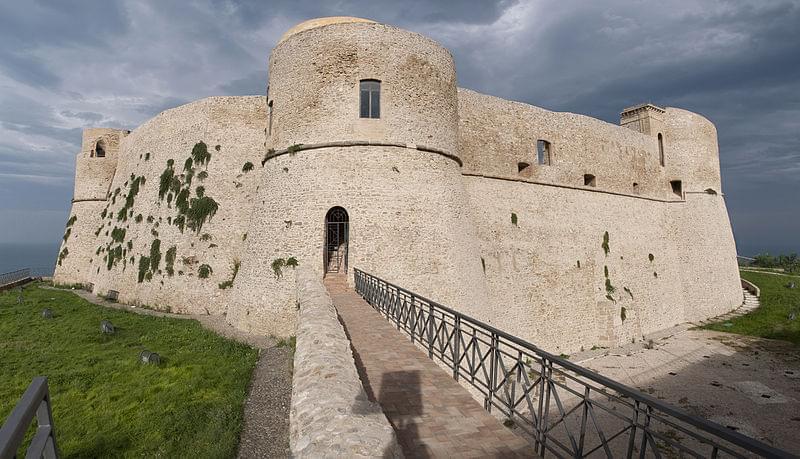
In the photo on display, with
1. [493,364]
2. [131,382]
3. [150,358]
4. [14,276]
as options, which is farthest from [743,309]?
[14,276]

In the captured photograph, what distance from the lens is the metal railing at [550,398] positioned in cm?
300

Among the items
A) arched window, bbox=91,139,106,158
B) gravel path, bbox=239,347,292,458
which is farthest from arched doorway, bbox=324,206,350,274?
arched window, bbox=91,139,106,158

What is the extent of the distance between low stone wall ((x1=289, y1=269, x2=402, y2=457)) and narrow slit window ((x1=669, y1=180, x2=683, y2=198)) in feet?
87.8

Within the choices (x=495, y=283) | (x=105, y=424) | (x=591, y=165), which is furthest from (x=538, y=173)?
(x=105, y=424)

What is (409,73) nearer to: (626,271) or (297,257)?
(297,257)

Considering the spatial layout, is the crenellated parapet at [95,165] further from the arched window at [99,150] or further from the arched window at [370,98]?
the arched window at [370,98]

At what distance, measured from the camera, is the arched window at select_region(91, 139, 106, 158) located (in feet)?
89.0

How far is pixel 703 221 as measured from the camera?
25.2m

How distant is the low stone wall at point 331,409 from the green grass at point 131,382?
3.50m

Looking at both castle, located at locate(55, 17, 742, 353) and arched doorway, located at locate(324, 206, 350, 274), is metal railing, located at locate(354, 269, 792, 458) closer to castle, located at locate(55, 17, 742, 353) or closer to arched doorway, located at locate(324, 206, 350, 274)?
arched doorway, located at locate(324, 206, 350, 274)

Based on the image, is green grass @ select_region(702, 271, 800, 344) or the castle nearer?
the castle

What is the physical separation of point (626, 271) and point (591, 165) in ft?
19.6

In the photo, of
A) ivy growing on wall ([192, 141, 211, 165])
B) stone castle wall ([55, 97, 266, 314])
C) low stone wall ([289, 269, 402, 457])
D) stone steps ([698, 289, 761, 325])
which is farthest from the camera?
stone steps ([698, 289, 761, 325])

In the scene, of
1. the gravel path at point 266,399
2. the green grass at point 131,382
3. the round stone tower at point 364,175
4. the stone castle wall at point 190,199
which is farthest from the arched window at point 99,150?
the round stone tower at point 364,175
